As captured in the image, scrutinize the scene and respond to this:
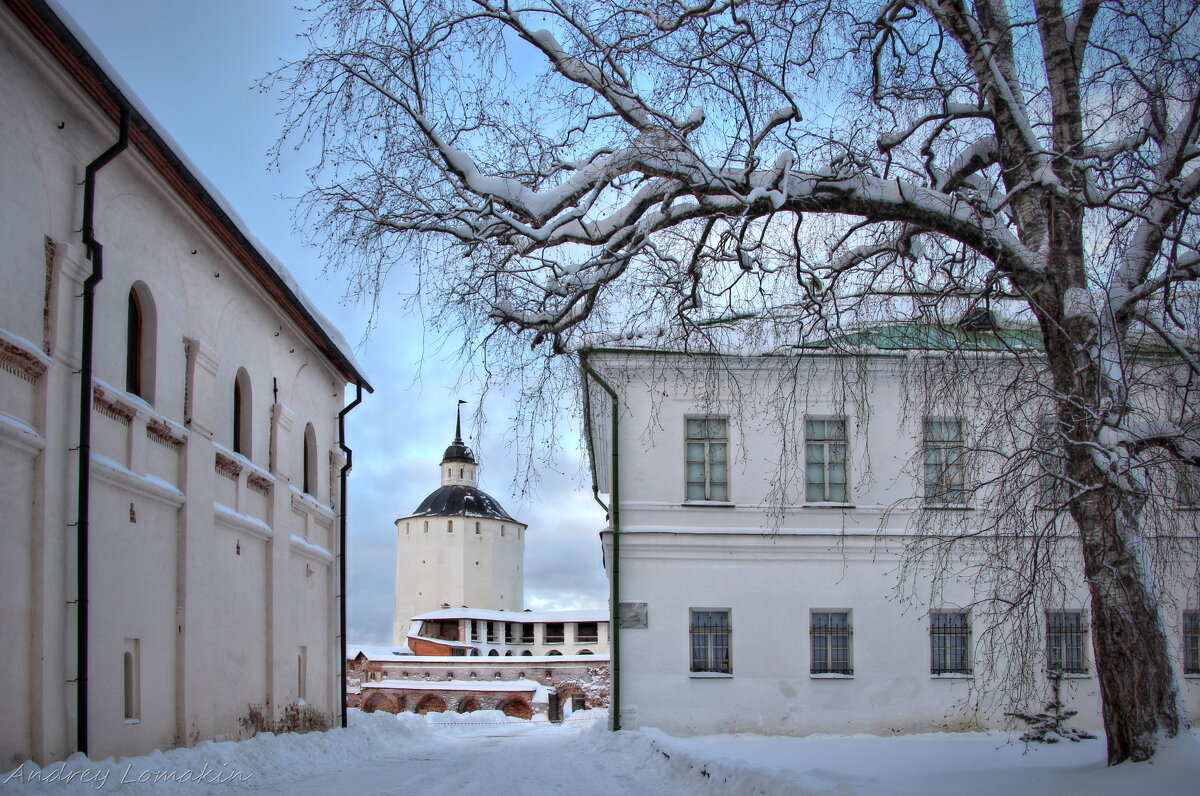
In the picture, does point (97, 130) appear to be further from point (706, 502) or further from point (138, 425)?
point (706, 502)

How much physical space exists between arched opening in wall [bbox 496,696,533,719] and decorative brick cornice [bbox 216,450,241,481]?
1053 inches

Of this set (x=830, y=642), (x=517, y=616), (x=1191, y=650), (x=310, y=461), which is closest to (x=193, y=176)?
(x=310, y=461)

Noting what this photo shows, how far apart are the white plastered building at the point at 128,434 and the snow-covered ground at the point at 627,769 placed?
0.70 metres

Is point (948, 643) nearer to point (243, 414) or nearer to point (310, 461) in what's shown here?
point (310, 461)

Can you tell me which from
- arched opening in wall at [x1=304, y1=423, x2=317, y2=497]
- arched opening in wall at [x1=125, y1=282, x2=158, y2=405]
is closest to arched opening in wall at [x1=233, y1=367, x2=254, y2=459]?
arched opening in wall at [x1=125, y1=282, x2=158, y2=405]

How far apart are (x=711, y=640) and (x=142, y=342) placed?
1097 cm

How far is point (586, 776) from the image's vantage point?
1327 cm

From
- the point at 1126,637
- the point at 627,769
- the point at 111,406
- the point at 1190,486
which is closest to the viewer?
the point at 1126,637

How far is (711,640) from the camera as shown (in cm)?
1920

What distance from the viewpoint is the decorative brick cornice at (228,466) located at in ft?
49.9

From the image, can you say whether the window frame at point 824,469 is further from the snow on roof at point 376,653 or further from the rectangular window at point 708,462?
the snow on roof at point 376,653

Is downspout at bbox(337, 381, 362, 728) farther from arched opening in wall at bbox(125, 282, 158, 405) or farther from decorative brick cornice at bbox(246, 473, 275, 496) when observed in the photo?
arched opening in wall at bbox(125, 282, 158, 405)

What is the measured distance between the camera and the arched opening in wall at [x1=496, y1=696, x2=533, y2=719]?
133ft

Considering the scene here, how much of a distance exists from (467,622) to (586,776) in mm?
45320
